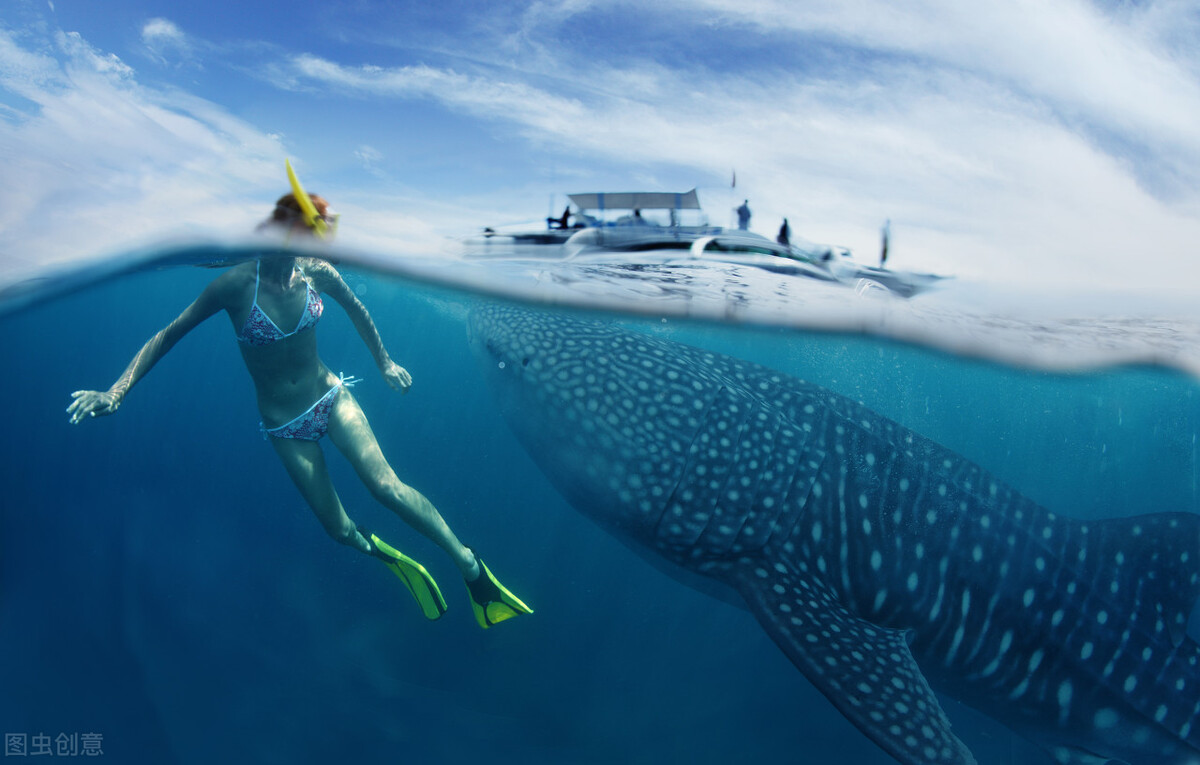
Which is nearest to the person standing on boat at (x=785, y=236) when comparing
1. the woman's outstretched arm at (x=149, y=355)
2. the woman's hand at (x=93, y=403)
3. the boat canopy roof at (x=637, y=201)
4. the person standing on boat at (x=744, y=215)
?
the person standing on boat at (x=744, y=215)

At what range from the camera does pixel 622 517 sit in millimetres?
4305

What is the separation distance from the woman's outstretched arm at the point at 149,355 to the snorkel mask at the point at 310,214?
0.87 metres

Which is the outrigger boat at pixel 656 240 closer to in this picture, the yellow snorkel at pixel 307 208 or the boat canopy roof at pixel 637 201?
the boat canopy roof at pixel 637 201

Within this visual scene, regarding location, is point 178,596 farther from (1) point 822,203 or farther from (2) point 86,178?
(1) point 822,203

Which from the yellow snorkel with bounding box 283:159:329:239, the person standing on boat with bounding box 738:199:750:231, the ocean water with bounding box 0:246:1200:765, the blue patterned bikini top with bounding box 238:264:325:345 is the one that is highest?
the person standing on boat with bounding box 738:199:750:231

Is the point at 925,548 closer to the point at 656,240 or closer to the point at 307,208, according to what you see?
the point at 656,240

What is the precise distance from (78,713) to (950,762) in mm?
8293

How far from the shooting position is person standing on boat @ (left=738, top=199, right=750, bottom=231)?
429cm

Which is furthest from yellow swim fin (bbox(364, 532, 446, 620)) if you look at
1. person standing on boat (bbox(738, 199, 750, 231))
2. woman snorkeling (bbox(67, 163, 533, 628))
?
person standing on boat (bbox(738, 199, 750, 231))

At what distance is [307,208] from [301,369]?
58.1 inches

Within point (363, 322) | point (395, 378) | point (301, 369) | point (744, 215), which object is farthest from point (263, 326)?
point (744, 215)

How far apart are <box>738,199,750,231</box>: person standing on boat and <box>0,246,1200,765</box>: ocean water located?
876 mm

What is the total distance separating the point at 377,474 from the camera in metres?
4.48

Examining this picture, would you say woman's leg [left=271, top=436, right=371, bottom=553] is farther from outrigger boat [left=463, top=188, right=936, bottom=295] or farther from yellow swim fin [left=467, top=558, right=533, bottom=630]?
outrigger boat [left=463, top=188, right=936, bottom=295]
